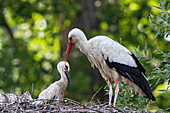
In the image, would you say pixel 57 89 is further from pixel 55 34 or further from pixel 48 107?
pixel 55 34

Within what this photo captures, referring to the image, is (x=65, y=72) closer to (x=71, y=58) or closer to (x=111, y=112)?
(x=111, y=112)

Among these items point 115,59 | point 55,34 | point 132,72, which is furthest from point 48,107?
point 55,34

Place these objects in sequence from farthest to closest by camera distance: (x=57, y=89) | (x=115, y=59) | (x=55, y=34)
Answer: (x=55, y=34) < (x=57, y=89) < (x=115, y=59)

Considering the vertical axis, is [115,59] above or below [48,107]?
above

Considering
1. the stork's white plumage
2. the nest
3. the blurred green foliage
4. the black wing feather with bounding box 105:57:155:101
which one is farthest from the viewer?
Answer: the blurred green foliage

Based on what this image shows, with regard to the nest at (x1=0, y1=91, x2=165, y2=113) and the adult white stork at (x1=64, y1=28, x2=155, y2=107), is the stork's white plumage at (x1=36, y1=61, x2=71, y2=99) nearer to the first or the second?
the adult white stork at (x1=64, y1=28, x2=155, y2=107)

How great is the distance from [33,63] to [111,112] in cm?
709

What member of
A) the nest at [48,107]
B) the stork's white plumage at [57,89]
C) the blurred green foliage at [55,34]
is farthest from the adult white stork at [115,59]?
the blurred green foliage at [55,34]

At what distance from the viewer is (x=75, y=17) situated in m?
11.9

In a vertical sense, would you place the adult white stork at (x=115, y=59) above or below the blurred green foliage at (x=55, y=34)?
below

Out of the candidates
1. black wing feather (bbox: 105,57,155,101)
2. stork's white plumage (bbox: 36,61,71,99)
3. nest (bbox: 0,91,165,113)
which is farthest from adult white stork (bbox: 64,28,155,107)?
nest (bbox: 0,91,165,113)

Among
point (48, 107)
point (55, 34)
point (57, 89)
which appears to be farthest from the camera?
point (55, 34)

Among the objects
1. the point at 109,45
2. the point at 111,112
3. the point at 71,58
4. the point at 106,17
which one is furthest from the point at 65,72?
the point at 106,17

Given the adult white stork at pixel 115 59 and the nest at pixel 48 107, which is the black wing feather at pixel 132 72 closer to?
the adult white stork at pixel 115 59
